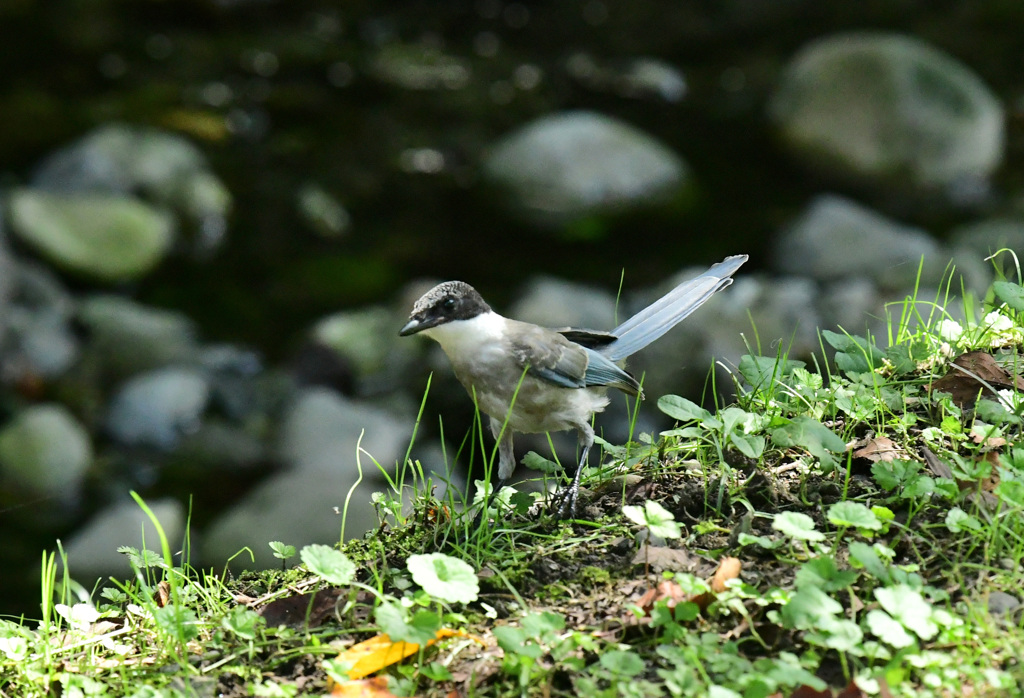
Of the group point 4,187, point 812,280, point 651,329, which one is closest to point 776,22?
point 812,280

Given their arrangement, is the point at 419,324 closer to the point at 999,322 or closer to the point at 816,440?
the point at 816,440

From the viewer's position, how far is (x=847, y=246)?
8.49m

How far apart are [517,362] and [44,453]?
16.5 ft

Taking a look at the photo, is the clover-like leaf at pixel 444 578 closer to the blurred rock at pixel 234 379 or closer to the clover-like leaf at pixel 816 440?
the clover-like leaf at pixel 816 440

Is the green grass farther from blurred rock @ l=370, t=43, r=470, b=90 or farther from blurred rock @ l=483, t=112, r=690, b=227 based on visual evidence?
blurred rock @ l=370, t=43, r=470, b=90

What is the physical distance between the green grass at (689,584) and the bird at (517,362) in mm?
440

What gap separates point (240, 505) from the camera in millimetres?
6523

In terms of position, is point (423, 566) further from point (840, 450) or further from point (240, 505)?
point (240, 505)

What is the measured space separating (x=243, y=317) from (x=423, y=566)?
6773 millimetres

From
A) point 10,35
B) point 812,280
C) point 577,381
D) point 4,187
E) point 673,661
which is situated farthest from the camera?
point 10,35

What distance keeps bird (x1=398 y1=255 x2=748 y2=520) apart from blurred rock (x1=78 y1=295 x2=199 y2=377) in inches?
210

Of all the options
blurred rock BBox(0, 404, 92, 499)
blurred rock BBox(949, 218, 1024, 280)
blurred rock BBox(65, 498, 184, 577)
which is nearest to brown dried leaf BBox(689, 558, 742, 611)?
blurred rock BBox(65, 498, 184, 577)

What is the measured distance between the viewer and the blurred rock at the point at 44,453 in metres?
6.89

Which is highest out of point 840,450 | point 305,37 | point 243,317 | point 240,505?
point 305,37
